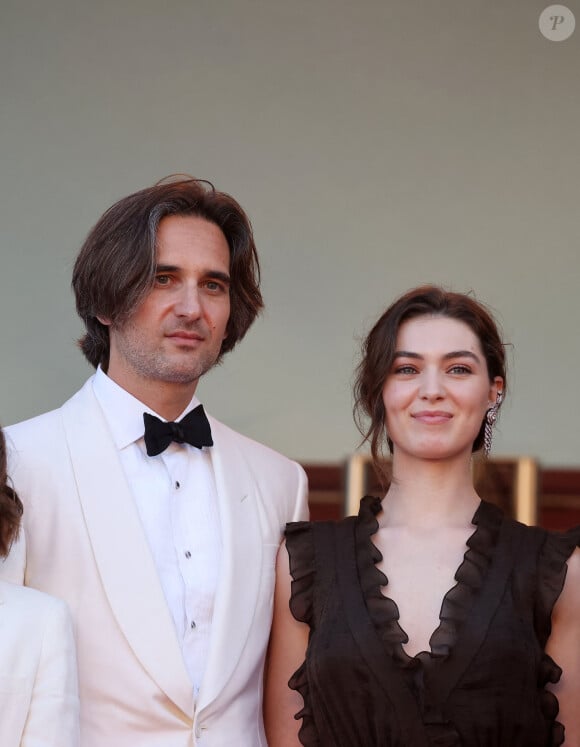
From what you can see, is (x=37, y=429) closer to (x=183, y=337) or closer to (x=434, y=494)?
(x=183, y=337)

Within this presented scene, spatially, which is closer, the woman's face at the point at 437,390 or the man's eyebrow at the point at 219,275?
the woman's face at the point at 437,390

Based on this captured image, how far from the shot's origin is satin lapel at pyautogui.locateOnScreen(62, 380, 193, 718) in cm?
318

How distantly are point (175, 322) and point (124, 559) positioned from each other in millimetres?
568

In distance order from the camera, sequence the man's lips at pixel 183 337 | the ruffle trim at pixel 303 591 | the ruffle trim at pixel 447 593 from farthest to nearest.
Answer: the man's lips at pixel 183 337 < the ruffle trim at pixel 303 591 < the ruffle trim at pixel 447 593

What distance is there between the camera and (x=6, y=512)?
115 inches

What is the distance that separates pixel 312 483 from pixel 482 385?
175 centimetres

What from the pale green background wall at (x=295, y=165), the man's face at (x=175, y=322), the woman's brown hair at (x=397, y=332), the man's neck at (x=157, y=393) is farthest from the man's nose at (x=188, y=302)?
the pale green background wall at (x=295, y=165)

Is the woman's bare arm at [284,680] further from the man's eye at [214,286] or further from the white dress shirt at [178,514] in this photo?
the man's eye at [214,286]

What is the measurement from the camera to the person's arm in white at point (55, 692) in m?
2.88

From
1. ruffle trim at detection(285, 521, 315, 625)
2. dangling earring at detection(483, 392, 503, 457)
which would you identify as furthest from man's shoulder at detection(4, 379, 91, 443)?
dangling earring at detection(483, 392, 503, 457)

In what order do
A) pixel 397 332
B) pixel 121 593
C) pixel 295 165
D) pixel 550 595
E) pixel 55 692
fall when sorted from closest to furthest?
pixel 55 692 → pixel 121 593 → pixel 550 595 → pixel 397 332 → pixel 295 165

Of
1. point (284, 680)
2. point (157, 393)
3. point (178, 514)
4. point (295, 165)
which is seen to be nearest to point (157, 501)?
point (178, 514)

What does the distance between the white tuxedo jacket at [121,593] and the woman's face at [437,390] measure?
42cm

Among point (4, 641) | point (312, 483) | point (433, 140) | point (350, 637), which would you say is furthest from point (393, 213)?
point (4, 641)
